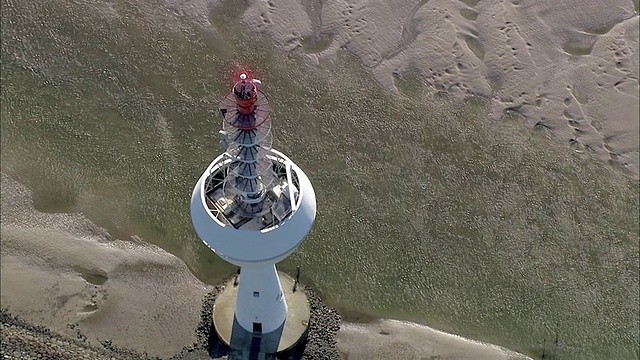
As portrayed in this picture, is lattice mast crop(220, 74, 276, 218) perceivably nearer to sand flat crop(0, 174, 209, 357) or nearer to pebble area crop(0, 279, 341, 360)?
pebble area crop(0, 279, 341, 360)

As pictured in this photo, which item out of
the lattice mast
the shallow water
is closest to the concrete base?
the shallow water

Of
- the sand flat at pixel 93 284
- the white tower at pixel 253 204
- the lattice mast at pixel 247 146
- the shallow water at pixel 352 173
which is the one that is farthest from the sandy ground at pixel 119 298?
the lattice mast at pixel 247 146

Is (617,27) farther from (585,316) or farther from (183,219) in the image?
(183,219)

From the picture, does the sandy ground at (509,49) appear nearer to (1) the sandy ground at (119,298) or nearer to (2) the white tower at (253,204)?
(1) the sandy ground at (119,298)

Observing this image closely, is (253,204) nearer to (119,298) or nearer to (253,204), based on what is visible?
(253,204)

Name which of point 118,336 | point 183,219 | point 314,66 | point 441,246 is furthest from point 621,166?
point 118,336
